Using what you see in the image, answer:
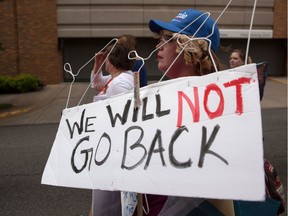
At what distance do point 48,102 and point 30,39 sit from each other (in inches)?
202

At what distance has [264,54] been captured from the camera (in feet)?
65.7

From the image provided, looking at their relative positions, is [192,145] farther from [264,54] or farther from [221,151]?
[264,54]

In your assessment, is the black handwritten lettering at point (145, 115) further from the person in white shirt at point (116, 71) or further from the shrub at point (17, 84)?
the shrub at point (17, 84)

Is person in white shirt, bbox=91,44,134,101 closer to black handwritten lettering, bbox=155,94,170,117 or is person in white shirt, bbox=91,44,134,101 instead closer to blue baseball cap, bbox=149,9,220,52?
blue baseball cap, bbox=149,9,220,52

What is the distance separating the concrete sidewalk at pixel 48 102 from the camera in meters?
11.0

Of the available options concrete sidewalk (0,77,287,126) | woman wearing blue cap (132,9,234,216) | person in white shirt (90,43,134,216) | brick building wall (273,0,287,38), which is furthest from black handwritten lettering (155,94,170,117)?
brick building wall (273,0,287,38)

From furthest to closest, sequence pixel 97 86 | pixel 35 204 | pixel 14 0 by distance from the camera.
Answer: pixel 14 0 < pixel 35 204 < pixel 97 86

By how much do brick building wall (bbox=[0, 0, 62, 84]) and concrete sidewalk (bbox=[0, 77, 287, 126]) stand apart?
3.42ft

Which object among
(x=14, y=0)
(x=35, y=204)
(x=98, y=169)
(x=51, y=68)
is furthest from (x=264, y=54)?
(x=98, y=169)

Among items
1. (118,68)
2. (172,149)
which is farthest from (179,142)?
(118,68)

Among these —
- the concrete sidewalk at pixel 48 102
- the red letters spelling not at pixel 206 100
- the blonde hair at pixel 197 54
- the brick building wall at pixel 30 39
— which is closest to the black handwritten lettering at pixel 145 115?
the red letters spelling not at pixel 206 100

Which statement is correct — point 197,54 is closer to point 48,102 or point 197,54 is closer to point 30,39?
point 48,102

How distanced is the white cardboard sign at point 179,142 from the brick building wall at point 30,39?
16807mm

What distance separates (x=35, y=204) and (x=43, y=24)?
1429 cm
